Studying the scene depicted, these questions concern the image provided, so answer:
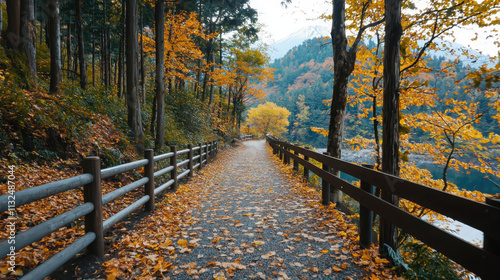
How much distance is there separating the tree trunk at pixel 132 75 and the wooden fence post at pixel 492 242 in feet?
29.3

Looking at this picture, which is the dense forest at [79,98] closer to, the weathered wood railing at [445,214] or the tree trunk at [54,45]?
the tree trunk at [54,45]

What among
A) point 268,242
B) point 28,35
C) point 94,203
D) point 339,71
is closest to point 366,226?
point 268,242

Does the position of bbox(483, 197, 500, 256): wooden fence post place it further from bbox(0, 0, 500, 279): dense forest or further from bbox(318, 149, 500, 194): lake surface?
bbox(318, 149, 500, 194): lake surface

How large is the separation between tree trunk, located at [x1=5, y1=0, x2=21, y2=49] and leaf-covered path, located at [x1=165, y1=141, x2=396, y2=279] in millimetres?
7164

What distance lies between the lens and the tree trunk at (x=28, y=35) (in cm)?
710

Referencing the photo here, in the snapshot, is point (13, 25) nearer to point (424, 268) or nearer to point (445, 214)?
point (445, 214)

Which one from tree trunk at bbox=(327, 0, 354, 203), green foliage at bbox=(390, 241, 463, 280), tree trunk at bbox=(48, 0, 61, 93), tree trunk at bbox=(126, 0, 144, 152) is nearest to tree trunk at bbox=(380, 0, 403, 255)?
green foliage at bbox=(390, 241, 463, 280)

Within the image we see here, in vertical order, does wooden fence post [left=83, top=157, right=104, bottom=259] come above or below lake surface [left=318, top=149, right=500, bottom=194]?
above

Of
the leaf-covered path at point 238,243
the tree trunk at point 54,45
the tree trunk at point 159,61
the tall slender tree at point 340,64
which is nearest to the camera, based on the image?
the leaf-covered path at point 238,243

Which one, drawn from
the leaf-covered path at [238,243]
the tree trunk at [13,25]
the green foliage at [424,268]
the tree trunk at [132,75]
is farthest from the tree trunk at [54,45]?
the green foliage at [424,268]

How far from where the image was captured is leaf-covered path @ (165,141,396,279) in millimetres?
2936

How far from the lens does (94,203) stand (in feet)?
9.81

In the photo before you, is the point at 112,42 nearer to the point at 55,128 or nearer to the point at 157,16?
the point at 157,16

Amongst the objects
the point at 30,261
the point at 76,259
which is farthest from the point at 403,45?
the point at 30,261
